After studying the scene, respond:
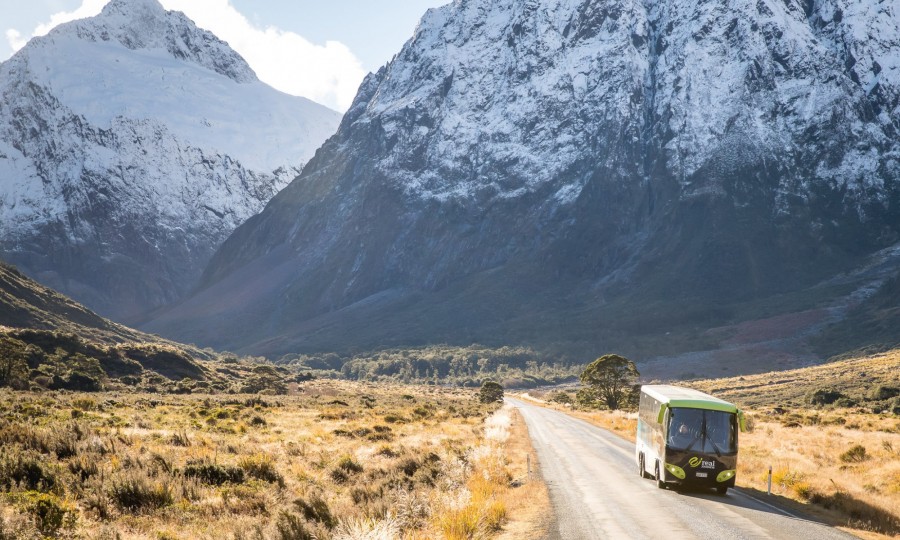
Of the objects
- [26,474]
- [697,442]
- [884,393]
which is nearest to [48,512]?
[26,474]

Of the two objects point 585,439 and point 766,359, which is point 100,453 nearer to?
point 585,439

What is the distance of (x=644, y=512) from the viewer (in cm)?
1923

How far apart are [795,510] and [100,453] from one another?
20.0m

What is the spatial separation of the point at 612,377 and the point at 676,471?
5778cm

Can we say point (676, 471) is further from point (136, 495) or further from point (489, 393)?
point (489, 393)

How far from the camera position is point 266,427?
36.9 meters

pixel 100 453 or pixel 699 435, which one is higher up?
pixel 699 435

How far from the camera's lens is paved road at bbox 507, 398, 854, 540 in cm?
1673

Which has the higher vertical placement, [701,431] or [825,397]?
[701,431]

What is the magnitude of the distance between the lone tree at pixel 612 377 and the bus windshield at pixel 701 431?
54.6 metres

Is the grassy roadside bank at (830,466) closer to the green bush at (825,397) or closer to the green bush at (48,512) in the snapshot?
the green bush at (48,512)

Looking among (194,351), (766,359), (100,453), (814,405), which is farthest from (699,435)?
(194,351)

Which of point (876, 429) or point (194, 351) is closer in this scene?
point (876, 429)

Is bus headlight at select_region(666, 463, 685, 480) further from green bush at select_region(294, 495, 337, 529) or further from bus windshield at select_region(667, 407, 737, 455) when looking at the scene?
green bush at select_region(294, 495, 337, 529)
